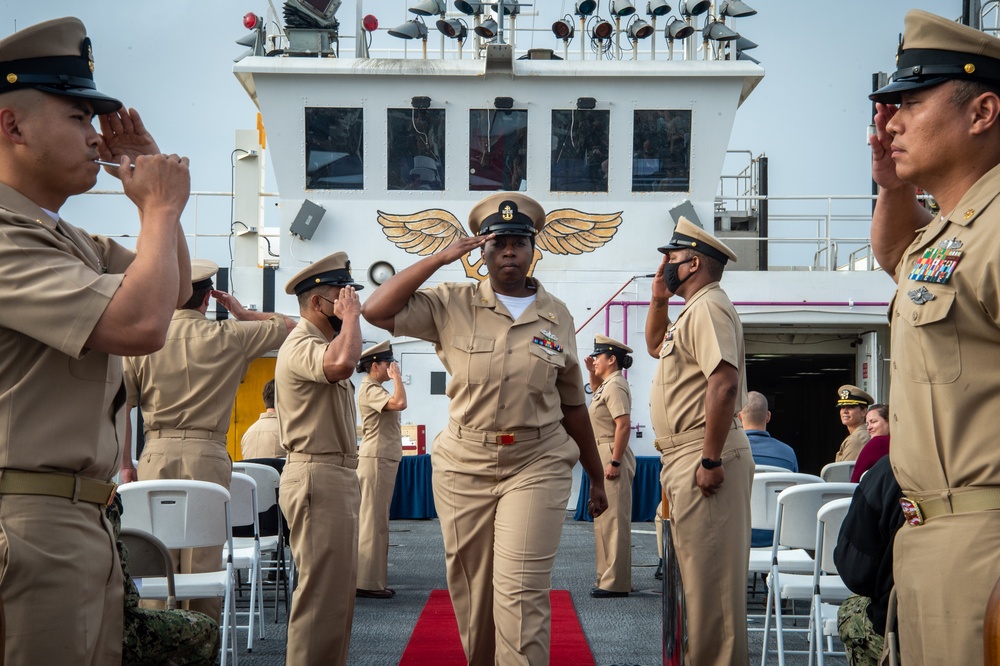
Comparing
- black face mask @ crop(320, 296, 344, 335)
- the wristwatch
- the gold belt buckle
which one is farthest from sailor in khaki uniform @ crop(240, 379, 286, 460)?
the gold belt buckle

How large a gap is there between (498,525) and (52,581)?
2414 millimetres

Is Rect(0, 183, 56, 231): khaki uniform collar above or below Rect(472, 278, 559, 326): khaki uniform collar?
above

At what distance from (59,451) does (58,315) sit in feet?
0.95

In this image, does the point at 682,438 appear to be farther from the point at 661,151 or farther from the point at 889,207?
the point at 661,151

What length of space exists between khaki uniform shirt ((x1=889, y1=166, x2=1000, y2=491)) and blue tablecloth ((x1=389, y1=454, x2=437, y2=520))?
37.9 feet

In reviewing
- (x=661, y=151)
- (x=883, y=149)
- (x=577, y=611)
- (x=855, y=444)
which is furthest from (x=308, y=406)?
(x=661, y=151)

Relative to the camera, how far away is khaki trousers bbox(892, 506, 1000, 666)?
223cm

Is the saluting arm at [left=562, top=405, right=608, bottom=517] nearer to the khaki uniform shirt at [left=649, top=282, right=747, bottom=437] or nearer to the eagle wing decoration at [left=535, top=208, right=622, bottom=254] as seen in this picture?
the khaki uniform shirt at [left=649, top=282, right=747, bottom=437]

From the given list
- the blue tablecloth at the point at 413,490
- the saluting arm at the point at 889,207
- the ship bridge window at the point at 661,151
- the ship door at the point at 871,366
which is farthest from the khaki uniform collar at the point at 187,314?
the ship door at the point at 871,366

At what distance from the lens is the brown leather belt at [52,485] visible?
214 centimetres

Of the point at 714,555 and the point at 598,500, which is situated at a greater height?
the point at 598,500

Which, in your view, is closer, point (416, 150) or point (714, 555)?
point (714, 555)

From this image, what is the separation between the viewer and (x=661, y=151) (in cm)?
1412

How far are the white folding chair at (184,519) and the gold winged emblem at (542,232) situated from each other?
30.7ft
